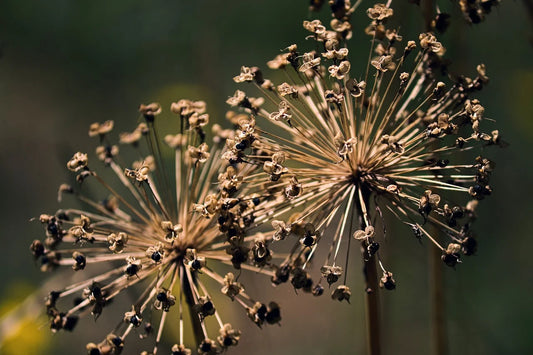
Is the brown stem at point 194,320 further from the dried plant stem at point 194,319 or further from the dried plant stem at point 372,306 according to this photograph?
the dried plant stem at point 372,306

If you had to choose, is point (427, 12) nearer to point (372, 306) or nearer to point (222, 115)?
point (372, 306)

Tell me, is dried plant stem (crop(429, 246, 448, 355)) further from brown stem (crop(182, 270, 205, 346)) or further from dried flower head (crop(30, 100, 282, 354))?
brown stem (crop(182, 270, 205, 346))

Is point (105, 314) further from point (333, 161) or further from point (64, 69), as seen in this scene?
point (333, 161)

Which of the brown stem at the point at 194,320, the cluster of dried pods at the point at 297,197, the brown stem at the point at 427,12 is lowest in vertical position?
the brown stem at the point at 194,320

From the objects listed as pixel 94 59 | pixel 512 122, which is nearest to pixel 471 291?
pixel 512 122

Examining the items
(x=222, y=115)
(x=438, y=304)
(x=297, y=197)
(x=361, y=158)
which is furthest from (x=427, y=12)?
(x=222, y=115)

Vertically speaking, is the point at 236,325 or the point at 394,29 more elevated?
the point at 394,29

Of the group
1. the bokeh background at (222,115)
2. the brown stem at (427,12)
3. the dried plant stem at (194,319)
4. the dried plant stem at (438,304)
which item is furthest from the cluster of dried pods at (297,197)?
the bokeh background at (222,115)

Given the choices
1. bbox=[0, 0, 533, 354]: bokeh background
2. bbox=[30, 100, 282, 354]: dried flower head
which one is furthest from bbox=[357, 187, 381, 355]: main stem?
bbox=[0, 0, 533, 354]: bokeh background
